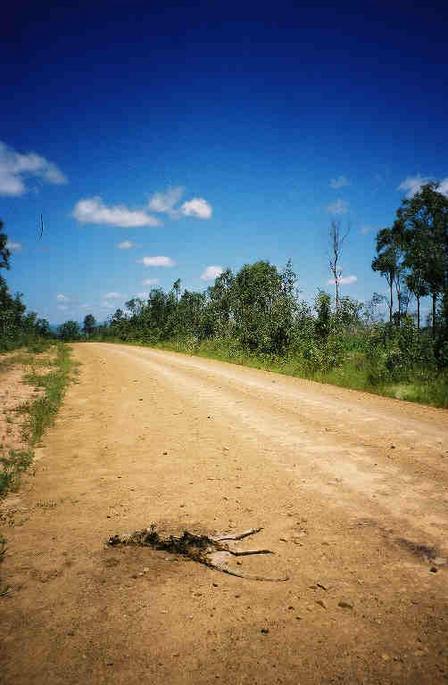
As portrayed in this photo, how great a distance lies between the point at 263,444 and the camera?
6.12 meters

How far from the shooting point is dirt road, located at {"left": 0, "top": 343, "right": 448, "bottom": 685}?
2223 millimetres

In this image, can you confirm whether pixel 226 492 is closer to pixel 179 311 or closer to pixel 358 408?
pixel 358 408

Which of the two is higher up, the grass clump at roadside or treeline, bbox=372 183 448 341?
treeline, bbox=372 183 448 341

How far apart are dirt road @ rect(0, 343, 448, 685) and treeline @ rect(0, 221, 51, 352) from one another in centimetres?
2506

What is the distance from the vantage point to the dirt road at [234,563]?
2.22 m

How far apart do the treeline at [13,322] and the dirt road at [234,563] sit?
25065 mm

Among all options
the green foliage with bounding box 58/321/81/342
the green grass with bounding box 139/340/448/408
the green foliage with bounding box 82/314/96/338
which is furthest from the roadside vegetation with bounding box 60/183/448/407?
the green foliage with bounding box 82/314/96/338

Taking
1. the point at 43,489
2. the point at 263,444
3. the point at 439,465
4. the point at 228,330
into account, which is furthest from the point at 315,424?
the point at 228,330

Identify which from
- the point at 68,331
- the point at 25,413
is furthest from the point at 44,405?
the point at 68,331

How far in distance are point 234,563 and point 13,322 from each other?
43.3 meters

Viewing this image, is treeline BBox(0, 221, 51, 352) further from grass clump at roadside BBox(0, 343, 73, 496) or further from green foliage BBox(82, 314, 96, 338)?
green foliage BBox(82, 314, 96, 338)

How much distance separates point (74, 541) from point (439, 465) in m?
4.55

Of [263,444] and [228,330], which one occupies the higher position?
[228,330]

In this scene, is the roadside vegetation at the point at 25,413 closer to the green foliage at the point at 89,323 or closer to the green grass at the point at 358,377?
the green grass at the point at 358,377
